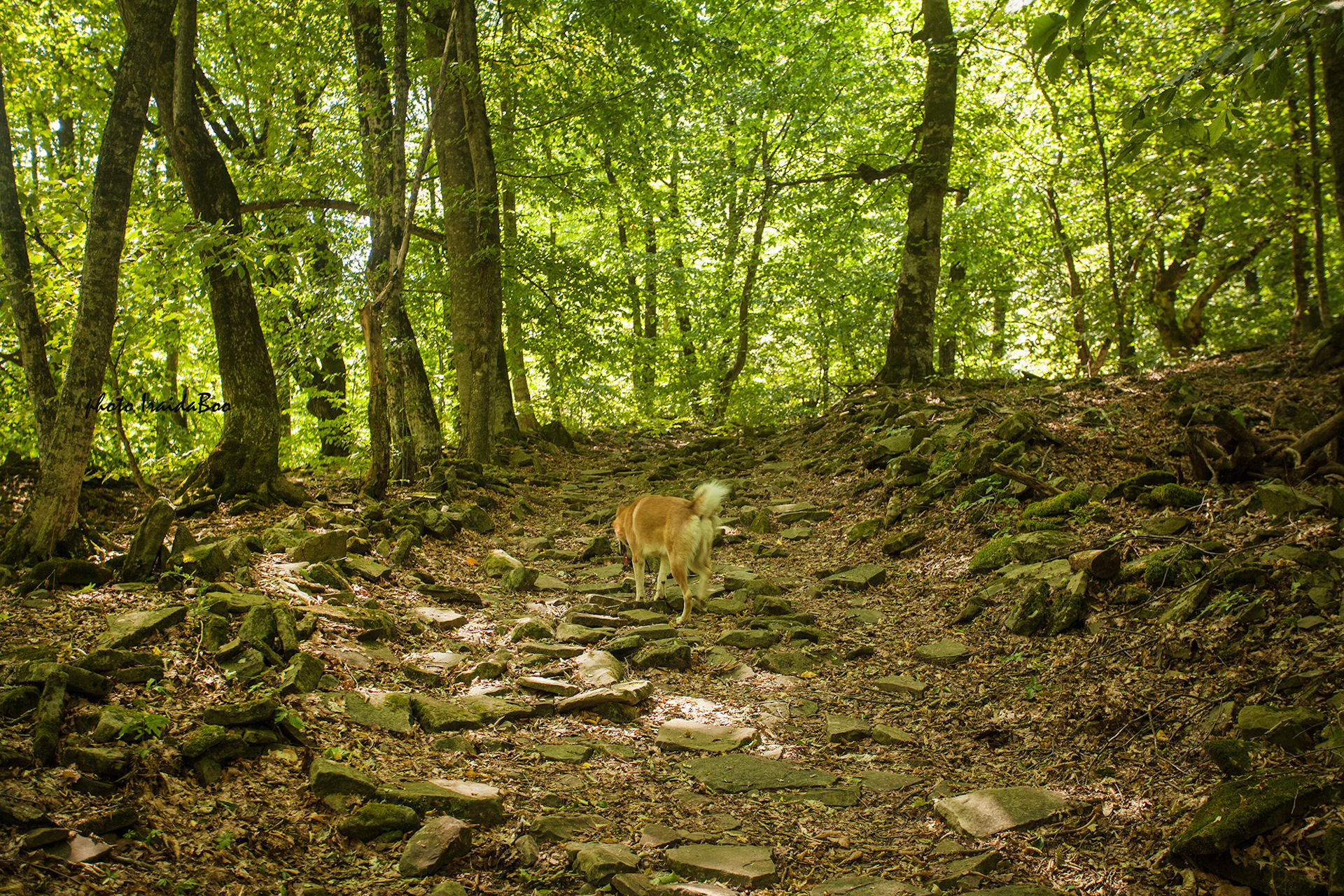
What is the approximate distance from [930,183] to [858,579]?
9262 mm

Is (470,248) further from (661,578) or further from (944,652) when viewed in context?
(944,652)

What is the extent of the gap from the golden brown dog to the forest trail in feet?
1.08

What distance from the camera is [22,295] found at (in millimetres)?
7461

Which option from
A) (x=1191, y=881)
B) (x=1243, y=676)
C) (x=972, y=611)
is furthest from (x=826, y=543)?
(x=1191, y=881)

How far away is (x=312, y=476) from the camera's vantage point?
12352 millimetres

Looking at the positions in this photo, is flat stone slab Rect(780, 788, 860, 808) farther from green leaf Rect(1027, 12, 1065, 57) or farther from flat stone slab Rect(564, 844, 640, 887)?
green leaf Rect(1027, 12, 1065, 57)

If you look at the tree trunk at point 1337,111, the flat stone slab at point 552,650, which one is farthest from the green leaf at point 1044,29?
the tree trunk at point 1337,111

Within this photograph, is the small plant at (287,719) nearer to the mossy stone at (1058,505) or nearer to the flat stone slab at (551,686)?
the flat stone slab at (551,686)

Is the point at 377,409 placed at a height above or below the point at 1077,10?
below

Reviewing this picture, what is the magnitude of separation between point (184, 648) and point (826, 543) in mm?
7070

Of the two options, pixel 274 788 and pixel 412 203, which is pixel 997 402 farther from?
pixel 274 788

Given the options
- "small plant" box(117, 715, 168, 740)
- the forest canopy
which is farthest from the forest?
the forest canopy

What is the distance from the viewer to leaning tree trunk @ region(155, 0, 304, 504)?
9.02m

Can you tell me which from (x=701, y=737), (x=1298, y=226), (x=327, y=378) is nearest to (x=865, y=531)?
(x=701, y=737)
